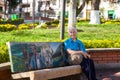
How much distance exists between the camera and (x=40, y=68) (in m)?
7.54

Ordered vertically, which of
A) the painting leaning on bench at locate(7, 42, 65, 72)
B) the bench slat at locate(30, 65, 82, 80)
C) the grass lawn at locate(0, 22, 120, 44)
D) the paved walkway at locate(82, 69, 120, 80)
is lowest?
the paved walkway at locate(82, 69, 120, 80)

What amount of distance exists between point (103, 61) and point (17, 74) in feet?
11.8

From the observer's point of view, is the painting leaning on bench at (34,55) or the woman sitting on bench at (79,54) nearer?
the painting leaning on bench at (34,55)

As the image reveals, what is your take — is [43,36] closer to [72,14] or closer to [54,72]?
[72,14]

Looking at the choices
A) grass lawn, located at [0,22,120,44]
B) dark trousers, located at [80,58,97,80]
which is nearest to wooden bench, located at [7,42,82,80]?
dark trousers, located at [80,58,97,80]

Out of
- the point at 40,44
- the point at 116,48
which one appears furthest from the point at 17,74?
the point at 116,48

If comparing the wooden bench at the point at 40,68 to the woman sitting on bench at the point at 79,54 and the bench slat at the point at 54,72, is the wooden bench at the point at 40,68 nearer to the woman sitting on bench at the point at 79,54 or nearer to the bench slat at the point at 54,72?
the bench slat at the point at 54,72

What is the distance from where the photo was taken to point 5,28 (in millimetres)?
25969

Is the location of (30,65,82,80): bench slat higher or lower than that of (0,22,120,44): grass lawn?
higher

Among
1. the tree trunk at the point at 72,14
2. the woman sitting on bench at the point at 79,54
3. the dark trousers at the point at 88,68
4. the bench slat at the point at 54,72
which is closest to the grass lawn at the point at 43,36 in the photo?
the tree trunk at the point at 72,14

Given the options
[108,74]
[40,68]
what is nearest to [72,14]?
[108,74]

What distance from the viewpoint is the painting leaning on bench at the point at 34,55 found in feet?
23.2

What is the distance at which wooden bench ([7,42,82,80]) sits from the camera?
22.9 feet

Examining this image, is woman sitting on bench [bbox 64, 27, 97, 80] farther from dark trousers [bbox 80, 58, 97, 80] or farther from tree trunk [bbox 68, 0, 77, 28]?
tree trunk [bbox 68, 0, 77, 28]
